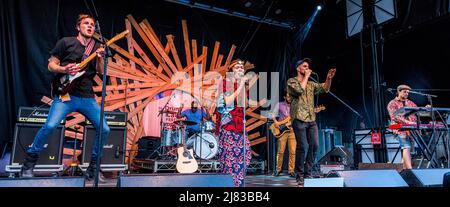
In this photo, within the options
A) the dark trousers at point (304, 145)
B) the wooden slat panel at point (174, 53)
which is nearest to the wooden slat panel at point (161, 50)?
the wooden slat panel at point (174, 53)

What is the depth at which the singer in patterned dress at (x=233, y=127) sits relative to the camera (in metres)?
2.94

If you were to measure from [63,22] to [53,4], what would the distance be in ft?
1.27

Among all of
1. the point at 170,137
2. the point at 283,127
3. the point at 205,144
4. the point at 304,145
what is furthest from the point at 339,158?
the point at 170,137

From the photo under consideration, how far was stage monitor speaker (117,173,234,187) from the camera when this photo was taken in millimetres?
1593

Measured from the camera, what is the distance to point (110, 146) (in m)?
4.91

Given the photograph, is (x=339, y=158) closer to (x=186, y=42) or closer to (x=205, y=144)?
(x=205, y=144)

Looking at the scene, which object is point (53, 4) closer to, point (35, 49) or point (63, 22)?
point (63, 22)

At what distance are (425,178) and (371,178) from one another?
42 cm

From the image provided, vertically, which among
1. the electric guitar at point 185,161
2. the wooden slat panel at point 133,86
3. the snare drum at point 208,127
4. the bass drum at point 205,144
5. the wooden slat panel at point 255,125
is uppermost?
the wooden slat panel at point 133,86

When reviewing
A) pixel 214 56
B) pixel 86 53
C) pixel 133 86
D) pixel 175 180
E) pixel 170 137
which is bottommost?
pixel 175 180

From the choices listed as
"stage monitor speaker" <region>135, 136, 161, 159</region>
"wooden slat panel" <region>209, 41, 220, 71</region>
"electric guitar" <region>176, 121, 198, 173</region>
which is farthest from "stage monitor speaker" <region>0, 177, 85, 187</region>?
"wooden slat panel" <region>209, 41, 220, 71</region>

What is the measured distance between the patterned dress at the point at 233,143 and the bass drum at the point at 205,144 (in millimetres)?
3205

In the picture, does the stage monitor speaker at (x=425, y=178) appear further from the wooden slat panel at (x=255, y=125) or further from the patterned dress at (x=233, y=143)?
the wooden slat panel at (x=255, y=125)
